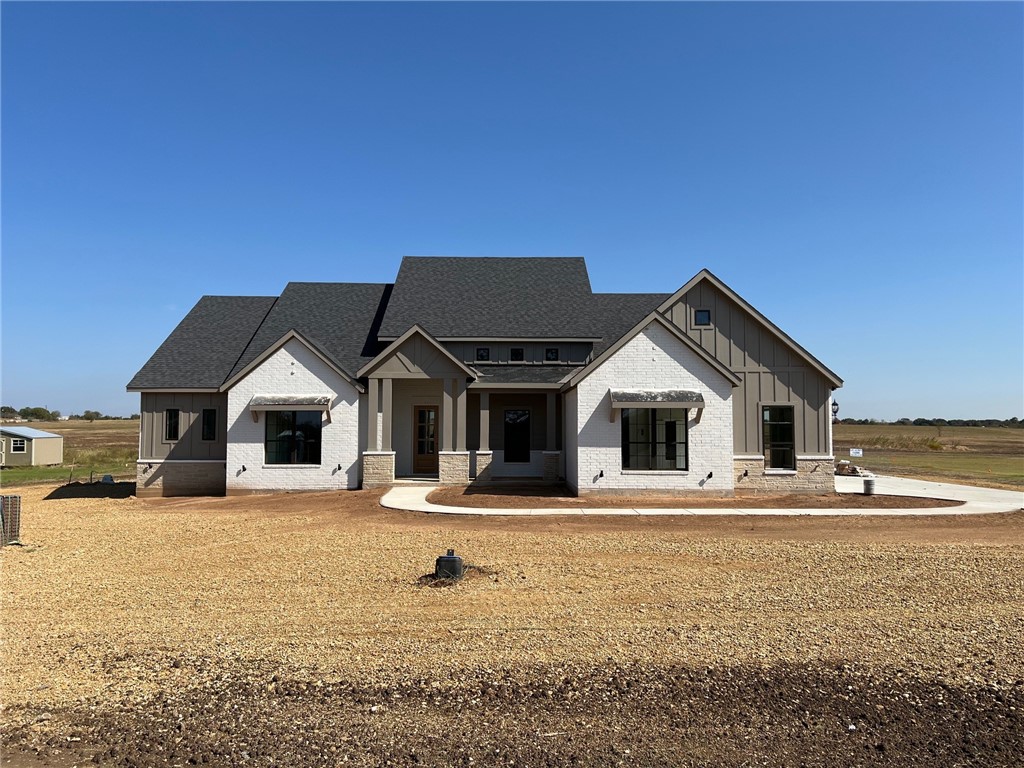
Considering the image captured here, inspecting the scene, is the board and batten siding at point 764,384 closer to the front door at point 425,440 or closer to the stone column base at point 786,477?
the stone column base at point 786,477

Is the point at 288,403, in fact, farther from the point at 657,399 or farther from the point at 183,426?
the point at 657,399

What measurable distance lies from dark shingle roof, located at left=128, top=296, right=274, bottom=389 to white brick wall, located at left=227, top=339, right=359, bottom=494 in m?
2.51

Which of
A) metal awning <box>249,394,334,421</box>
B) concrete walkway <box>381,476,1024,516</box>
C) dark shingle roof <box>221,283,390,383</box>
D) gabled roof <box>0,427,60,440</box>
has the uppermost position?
dark shingle roof <box>221,283,390,383</box>

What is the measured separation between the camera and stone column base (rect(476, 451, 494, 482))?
20.3 m

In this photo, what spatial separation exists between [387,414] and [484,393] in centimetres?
342

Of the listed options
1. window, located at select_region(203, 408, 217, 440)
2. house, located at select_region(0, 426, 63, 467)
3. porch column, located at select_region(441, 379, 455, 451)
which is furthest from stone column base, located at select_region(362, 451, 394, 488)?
house, located at select_region(0, 426, 63, 467)

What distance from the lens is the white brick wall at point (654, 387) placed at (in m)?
17.9

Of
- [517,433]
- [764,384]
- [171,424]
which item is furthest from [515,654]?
[171,424]

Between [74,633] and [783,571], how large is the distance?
381 inches

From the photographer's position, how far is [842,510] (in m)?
16.0

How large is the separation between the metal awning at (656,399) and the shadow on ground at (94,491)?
17117 mm

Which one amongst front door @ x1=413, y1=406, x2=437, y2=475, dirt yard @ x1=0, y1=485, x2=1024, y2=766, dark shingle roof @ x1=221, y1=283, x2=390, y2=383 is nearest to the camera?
dirt yard @ x1=0, y1=485, x2=1024, y2=766

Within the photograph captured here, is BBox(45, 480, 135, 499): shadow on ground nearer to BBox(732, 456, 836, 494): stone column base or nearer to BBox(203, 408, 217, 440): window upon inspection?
BBox(203, 408, 217, 440): window

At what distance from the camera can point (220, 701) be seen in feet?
16.8
